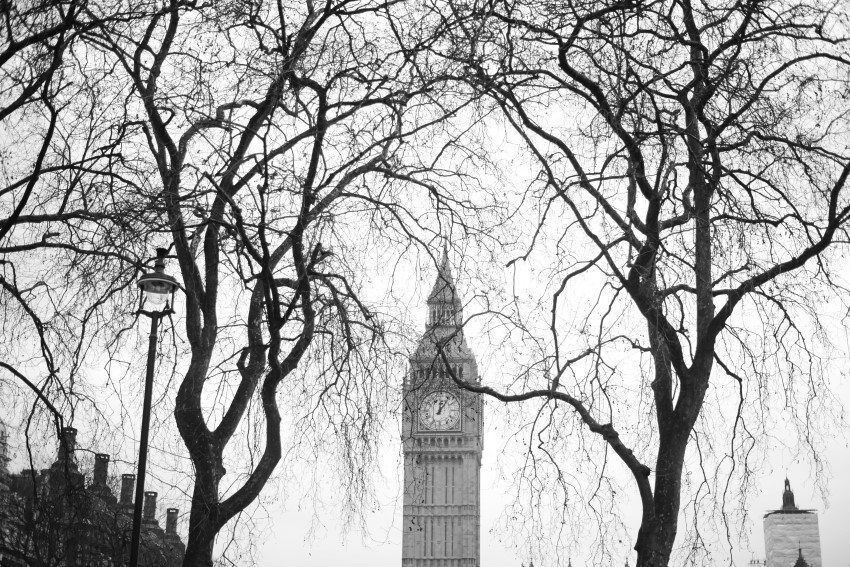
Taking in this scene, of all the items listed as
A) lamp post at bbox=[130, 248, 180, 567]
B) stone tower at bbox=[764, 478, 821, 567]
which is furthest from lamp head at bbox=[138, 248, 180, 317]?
stone tower at bbox=[764, 478, 821, 567]

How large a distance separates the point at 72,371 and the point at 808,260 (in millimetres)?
7028

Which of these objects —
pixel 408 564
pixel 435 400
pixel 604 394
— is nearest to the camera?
pixel 604 394

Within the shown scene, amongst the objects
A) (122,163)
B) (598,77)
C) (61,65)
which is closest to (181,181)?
(122,163)

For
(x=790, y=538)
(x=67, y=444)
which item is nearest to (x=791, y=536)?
(x=790, y=538)

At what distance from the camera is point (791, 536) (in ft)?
295

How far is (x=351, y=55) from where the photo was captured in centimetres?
1155

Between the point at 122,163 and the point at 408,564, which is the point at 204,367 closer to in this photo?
the point at 122,163

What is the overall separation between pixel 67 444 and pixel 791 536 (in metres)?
85.6

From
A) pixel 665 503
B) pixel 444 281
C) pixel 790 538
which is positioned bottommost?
pixel 665 503

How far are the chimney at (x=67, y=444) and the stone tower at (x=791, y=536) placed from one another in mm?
82433

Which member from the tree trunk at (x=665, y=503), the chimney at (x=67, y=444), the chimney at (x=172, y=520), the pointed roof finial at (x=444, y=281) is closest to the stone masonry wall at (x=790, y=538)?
the chimney at (x=172, y=520)

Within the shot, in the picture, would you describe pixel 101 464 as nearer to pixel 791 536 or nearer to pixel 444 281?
pixel 444 281

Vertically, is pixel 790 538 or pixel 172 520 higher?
pixel 790 538

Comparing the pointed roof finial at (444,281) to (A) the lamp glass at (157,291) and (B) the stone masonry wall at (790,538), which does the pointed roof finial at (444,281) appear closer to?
(A) the lamp glass at (157,291)
